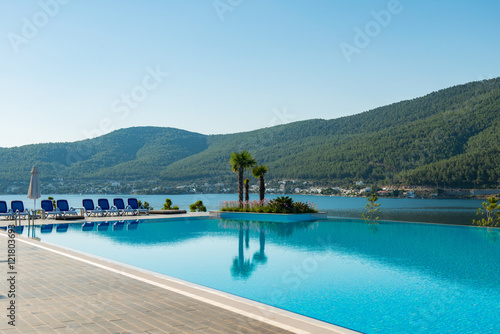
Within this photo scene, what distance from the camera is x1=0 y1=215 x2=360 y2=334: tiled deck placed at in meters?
3.70

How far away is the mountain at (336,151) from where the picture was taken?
175 ft

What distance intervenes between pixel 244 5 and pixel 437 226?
10.6 meters

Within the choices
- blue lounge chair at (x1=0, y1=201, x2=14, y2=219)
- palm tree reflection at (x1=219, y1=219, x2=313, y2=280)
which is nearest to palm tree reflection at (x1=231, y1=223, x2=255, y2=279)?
palm tree reflection at (x1=219, y1=219, x2=313, y2=280)

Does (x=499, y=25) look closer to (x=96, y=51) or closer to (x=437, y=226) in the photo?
(x=437, y=226)

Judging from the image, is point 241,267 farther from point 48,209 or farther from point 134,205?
point 134,205

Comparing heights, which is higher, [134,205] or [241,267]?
[134,205]

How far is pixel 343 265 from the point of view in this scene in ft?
27.1

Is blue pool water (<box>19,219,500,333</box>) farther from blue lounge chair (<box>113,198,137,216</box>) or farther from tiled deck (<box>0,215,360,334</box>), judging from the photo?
blue lounge chair (<box>113,198,137,216</box>)

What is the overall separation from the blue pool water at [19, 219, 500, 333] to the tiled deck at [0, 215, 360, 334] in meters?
1.14

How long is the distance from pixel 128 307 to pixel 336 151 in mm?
59986

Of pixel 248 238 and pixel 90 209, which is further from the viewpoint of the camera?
pixel 90 209

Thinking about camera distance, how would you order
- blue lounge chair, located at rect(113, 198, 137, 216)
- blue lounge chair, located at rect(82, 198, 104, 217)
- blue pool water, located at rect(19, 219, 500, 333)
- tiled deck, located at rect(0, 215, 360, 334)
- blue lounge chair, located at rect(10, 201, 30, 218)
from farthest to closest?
blue lounge chair, located at rect(113, 198, 137, 216) < blue lounge chair, located at rect(82, 198, 104, 217) < blue lounge chair, located at rect(10, 201, 30, 218) < blue pool water, located at rect(19, 219, 500, 333) < tiled deck, located at rect(0, 215, 360, 334)

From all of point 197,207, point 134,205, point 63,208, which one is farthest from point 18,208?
point 197,207

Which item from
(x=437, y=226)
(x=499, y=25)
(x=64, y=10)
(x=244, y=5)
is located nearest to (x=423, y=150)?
(x=499, y=25)
